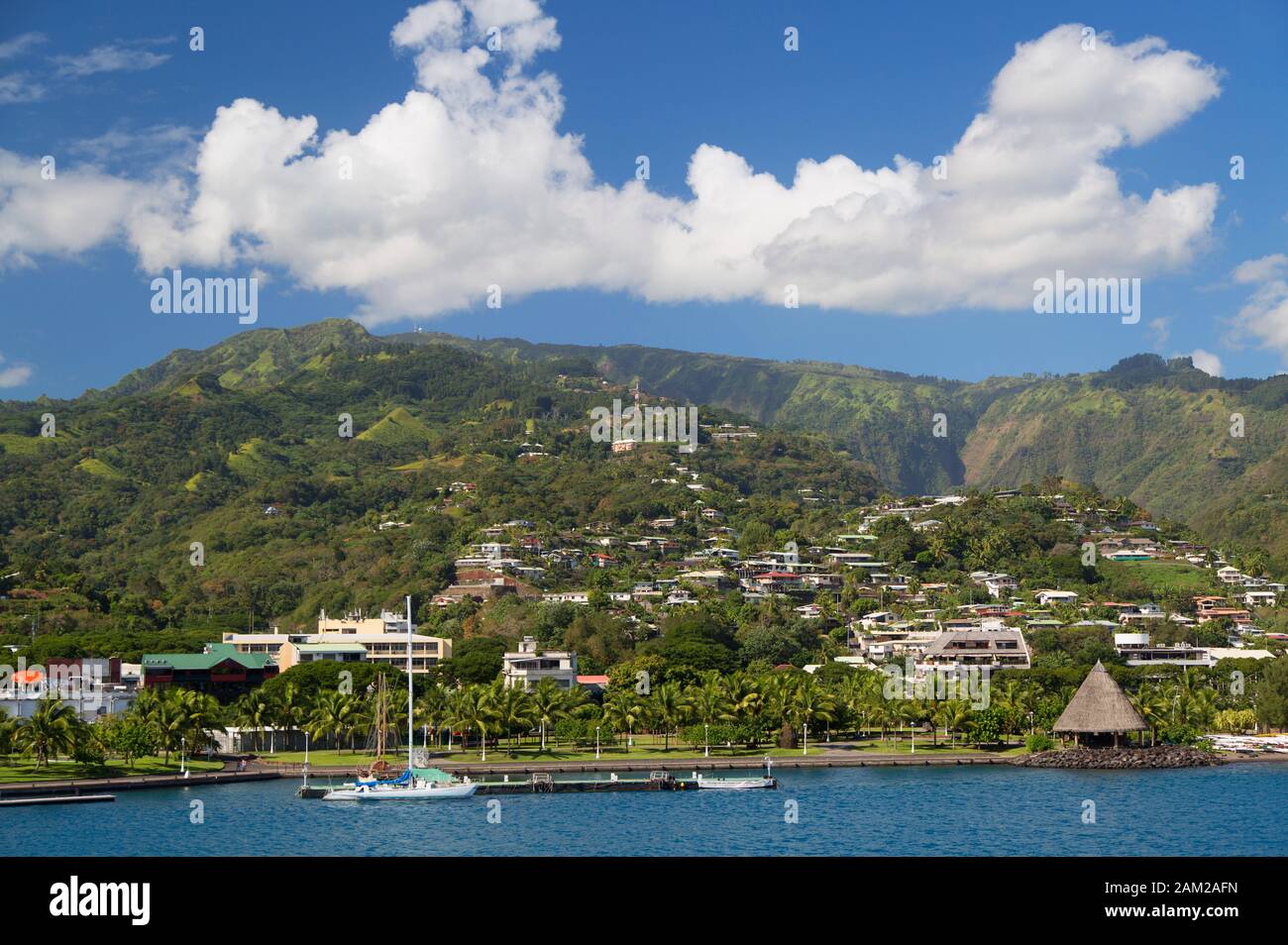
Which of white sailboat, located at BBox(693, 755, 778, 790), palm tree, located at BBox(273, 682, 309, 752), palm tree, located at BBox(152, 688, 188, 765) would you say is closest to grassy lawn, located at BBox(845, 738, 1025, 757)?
white sailboat, located at BBox(693, 755, 778, 790)

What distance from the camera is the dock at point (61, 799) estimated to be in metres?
40.4

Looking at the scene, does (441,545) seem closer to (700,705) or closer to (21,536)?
(21,536)

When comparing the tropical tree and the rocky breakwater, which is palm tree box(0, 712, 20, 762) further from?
the rocky breakwater

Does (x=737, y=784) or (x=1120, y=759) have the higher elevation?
(x=737, y=784)

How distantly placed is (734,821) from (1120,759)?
22042mm

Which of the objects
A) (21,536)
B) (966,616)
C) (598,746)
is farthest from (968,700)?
(21,536)

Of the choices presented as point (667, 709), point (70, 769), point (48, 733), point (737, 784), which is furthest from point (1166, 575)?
point (48, 733)

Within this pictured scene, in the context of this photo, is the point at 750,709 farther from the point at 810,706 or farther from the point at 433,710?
the point at 433,710

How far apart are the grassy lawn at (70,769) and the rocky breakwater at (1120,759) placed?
31368mm

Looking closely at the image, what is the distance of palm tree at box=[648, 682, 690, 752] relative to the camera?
2323 inches

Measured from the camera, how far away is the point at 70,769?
48.1 meters

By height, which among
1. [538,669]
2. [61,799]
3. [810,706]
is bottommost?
[61,799]

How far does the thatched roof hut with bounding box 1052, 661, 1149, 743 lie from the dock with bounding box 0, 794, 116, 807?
3581 cm

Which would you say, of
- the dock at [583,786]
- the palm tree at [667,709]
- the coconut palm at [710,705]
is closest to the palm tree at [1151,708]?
the coconut palm at [710,705]
